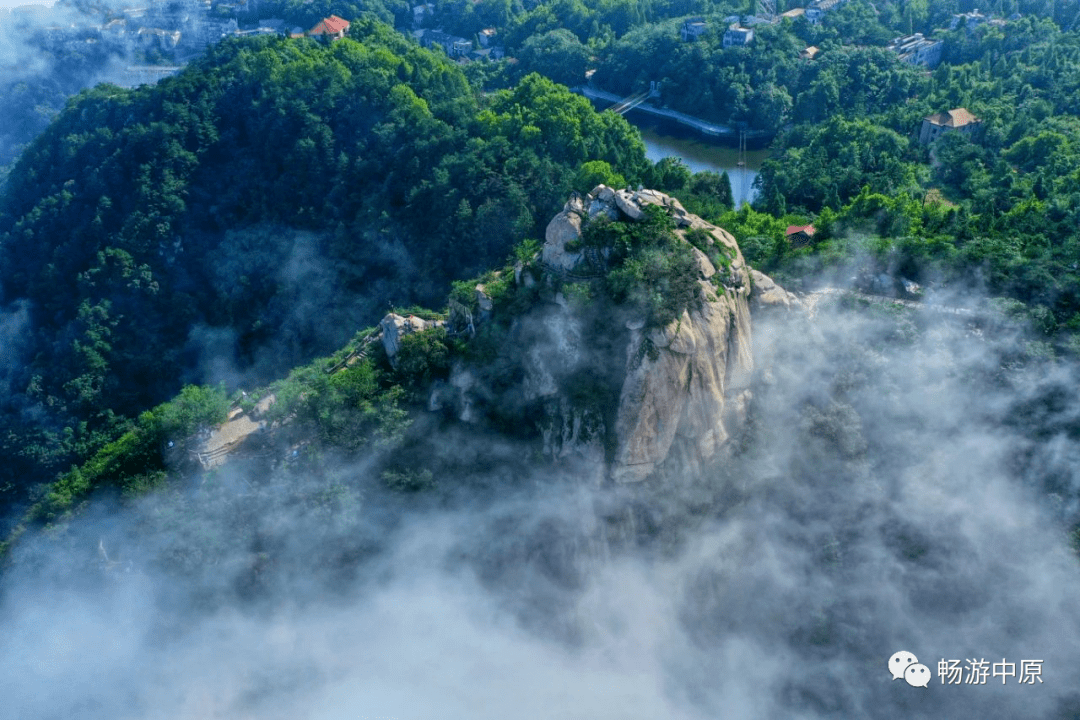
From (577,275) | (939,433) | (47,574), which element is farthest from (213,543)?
A: (939,433)

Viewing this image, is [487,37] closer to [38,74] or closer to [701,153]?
[701,153]

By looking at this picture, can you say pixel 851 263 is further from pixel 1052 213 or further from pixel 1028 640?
pixel 1028 640

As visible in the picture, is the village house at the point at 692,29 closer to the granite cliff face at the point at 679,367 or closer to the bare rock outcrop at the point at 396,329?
the granite cliff face at the point at 679,367

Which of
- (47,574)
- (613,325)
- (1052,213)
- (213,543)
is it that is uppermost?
(613,325)

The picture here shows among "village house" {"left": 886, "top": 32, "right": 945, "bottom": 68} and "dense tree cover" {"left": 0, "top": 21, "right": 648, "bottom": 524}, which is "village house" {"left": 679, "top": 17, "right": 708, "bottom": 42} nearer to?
"village house" {"left": 886, "top": 32, "right": 945, "bottom": 68}

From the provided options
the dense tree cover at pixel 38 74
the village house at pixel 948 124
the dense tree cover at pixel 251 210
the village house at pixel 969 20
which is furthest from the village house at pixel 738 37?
the dense tree cover at pixel 38 74

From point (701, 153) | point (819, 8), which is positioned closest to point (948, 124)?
point (701, 153)

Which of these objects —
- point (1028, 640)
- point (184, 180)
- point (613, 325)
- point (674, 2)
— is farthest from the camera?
point (674, 2)
